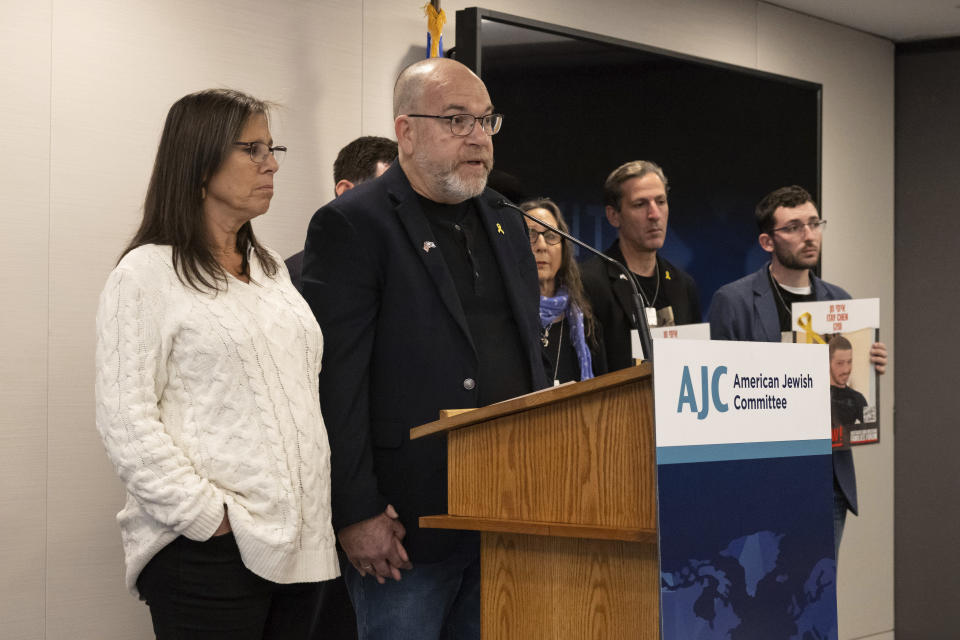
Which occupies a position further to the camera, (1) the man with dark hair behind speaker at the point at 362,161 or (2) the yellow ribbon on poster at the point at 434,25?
(2) the yellow ribbon on poster at the point at 434,25

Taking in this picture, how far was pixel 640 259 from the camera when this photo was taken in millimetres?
4180

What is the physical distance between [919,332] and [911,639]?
173 centimetres

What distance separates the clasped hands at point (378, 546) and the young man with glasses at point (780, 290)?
2.01 m

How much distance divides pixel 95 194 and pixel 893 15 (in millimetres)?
4325

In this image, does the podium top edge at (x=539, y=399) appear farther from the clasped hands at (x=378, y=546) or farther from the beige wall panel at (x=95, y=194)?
the beige wall panel at (x=95, y=194)

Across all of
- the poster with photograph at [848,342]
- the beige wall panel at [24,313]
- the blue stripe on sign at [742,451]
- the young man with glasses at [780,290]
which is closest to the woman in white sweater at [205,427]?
the blue stripe on sign at [742,451]

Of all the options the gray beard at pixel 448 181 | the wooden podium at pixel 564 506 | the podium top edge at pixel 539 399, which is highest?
the gray beard at pixel 448 181

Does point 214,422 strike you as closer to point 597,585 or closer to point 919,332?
point 597,585

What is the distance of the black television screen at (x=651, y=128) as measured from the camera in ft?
13.4

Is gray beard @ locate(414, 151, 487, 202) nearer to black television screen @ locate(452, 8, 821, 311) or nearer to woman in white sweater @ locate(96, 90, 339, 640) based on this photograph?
woman in white sweater @ locate(96, 90, 339, 640)

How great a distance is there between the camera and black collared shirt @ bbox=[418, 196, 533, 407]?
7.26 ft

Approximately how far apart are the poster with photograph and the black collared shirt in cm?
157

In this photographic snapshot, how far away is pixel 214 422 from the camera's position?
1.96 metres

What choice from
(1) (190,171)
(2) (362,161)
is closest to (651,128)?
(2) (362,161)
